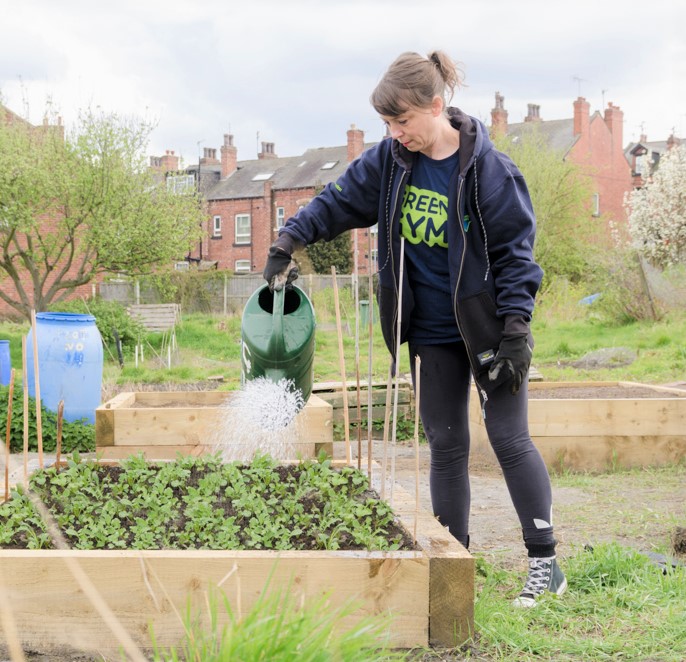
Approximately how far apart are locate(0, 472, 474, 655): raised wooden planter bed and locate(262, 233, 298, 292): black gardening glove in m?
0.97

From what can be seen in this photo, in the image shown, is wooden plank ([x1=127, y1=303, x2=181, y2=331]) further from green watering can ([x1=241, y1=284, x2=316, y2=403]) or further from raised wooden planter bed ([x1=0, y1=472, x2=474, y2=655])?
raised wooden planter bed ([x1=0, y1=472, x2=474, y2=655])

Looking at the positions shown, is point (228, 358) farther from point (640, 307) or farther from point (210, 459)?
point (210, 459)

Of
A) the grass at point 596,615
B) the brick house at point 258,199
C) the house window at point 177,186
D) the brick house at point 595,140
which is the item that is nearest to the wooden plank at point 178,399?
the grass at point 596,615

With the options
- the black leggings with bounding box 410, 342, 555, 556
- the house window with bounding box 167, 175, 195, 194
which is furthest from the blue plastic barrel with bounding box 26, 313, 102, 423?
the house window with bounding box 167, 175, 195, 194

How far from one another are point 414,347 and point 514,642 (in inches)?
38.1

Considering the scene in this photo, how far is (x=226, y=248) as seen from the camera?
3528cm

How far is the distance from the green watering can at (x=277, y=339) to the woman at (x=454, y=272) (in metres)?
0.17

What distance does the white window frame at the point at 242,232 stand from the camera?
34.9m

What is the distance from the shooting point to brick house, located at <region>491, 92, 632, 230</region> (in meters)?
32.3

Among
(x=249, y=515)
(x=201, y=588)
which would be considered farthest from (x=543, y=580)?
(x=201, y=588)

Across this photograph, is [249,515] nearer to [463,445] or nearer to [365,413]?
[463,445]

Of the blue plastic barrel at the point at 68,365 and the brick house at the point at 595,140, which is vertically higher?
the brick house at the point at 595,140

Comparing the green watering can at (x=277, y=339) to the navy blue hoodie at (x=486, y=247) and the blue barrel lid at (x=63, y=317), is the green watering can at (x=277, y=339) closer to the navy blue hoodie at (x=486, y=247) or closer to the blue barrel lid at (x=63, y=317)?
the navy blue hoodie at (x=486, y=247)

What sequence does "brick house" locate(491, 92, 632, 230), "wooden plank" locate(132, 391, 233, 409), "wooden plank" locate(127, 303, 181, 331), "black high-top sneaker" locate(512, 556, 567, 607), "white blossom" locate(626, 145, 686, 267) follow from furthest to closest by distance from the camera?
"brick house" locate(491, 92, 632, 230) < "white blossom" locate(626, 145, 686, 267) < "wooden plank" locate(127, 303, 181, 331) < "wooden plank" locate(132, 391, 233, 409) < "black high-top sneaker" locate(512, 556, 567, 607)
